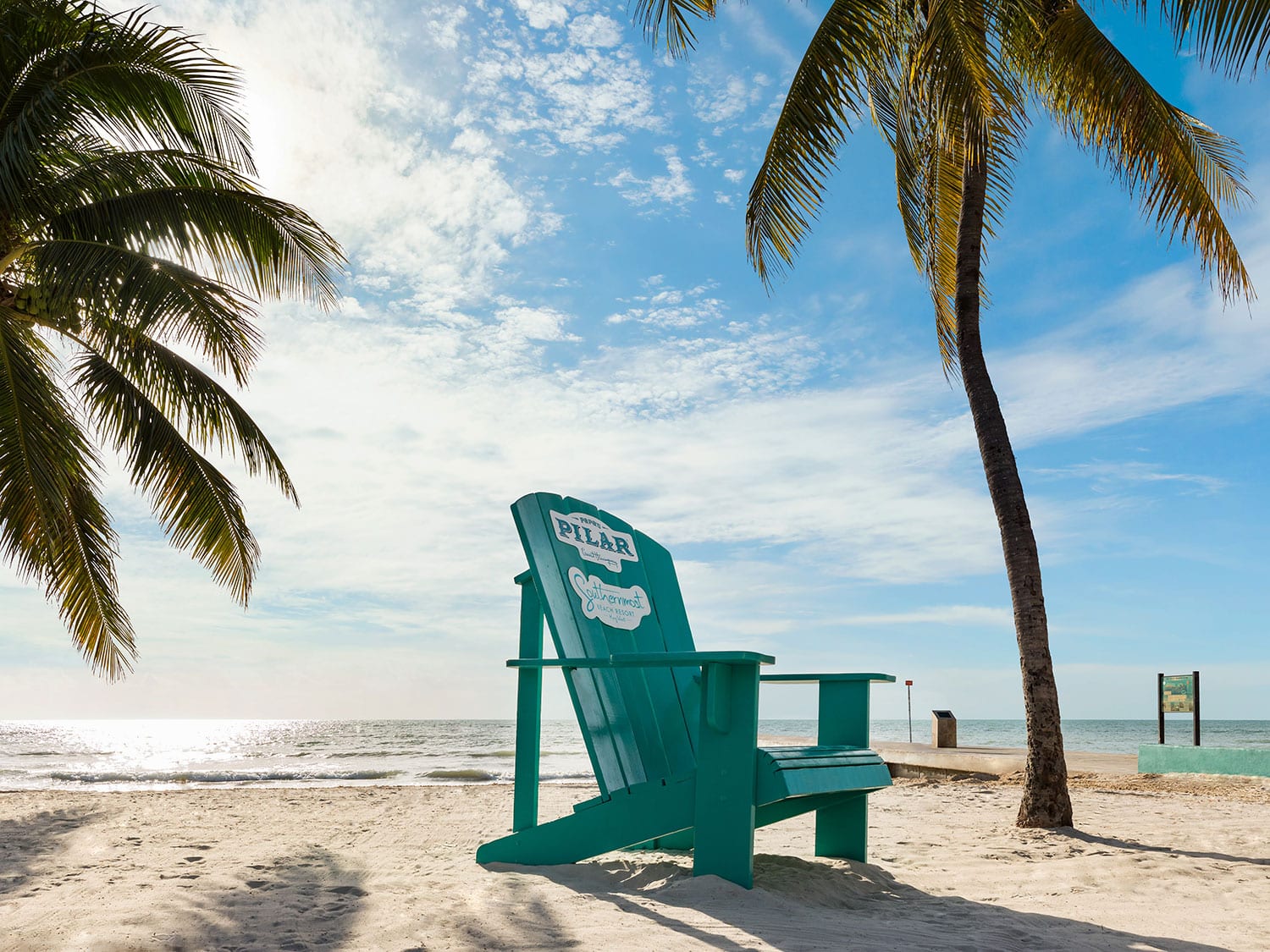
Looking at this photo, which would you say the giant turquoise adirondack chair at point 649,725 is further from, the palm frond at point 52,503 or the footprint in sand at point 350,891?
the palm frond at point 52,503

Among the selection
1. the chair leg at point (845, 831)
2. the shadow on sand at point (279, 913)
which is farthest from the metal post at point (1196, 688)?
the shadow on sand at point (279, 913)

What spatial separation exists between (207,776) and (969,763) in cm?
1042

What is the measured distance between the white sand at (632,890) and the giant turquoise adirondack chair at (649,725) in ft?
0.51

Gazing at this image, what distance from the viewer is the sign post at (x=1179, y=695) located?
11.4 metres

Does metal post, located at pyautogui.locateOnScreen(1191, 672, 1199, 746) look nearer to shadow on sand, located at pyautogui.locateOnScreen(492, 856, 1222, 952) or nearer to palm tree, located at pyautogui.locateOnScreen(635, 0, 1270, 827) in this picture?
palm tree, located at pyautogui.locateOnScreen(635, 0, 1270, 827)

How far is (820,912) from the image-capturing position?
112 inches

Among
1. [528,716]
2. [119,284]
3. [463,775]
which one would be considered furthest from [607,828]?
[463,775]

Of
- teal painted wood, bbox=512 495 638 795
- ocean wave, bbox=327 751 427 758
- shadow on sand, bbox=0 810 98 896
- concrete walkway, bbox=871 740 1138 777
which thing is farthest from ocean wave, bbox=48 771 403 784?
teal painted wood, bbox=512 495 638 795

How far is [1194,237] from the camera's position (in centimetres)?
598

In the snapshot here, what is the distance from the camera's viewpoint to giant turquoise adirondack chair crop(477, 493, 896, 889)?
2.93m

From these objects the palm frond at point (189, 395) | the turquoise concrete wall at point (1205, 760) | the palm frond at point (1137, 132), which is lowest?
the turquoise concrete wall at point (1205, 760)

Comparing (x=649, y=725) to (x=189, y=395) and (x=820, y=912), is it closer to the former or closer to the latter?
(x=820, y=912)

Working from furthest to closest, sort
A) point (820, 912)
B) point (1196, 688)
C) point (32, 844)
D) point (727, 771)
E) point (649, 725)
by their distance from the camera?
point (1196, 688), point (32, 844), point (649, 725), point (727, 771), point (820, 912)

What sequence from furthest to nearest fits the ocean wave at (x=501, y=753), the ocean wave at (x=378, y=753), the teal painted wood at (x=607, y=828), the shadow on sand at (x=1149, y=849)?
the ocean wave at (x=378, y=753)
the ocean wave at (x=501, y=753)
the shadow on sand at (x=1149, y=849)
the teal painted wood at (x=607, y=828)
